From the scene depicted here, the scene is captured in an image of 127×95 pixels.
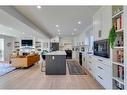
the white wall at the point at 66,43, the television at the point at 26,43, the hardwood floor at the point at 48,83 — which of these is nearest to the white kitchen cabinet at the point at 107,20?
the hardwood floor at the point at 48,83

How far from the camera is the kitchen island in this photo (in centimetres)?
688

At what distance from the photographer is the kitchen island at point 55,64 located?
6.88 metres

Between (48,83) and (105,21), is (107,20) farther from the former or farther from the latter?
(48,83)

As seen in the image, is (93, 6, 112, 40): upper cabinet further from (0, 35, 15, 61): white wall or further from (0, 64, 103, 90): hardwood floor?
(0, 35, 15, 61): white wall

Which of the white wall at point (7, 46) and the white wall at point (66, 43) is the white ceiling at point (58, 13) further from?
the white wall at point (66, 43)

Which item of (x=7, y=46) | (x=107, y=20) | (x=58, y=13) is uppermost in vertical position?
(x=58, y=13)

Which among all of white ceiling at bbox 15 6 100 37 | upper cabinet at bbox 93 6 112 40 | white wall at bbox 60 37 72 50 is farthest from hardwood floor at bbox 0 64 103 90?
white wall at bbox 60 37 72 50

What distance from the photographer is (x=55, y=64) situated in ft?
22.7

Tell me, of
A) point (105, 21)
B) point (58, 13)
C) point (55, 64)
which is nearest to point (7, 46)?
point (55, 64)

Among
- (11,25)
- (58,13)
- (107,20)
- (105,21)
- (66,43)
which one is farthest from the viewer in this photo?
(66,43)

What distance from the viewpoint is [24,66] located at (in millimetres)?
8766
